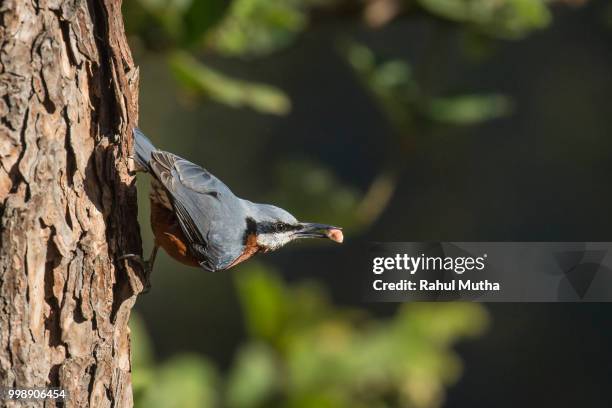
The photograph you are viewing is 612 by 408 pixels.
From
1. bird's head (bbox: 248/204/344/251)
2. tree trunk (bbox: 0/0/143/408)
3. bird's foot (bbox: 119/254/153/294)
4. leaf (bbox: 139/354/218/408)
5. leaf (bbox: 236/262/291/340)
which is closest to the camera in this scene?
tree trunk (bbox: 0/0/143/408)

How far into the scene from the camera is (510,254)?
3010mm

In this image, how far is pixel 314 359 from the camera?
4141 mm

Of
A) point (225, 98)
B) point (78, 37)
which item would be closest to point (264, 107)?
point (225, 98)

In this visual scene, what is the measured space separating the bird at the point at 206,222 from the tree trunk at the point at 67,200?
0.25 m

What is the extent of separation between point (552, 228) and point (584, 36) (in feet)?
5.14

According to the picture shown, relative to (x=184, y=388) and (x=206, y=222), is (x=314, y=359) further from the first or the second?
(x=206, y=222)

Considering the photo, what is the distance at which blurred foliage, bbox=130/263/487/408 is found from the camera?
4035mm

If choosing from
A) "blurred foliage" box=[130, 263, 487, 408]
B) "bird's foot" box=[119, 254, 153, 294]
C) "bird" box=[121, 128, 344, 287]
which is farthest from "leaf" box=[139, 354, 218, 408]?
"bird's foot" box=[119, 254, 153, 294]

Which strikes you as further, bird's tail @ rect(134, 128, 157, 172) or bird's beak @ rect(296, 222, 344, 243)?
bird's beak @ rect(296, 222, 344, 243)

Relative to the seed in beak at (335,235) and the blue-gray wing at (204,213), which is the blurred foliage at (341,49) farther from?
the seed in beak at (335,235)

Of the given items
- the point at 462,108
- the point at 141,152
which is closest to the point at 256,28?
the point at 462,108

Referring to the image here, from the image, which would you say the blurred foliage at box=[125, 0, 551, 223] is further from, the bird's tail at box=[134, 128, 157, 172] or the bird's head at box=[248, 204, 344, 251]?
the bird's tail at box=[134, 128, 157, 172]


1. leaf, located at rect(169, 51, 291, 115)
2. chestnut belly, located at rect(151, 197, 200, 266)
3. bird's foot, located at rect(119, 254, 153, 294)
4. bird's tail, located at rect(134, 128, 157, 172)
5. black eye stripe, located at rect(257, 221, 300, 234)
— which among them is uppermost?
leaf, located at rect(169, 51, 291, 115)

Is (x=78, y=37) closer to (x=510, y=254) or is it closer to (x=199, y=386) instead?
(x=510, y=254)
